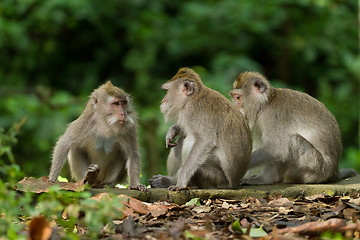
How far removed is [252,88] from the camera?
7.84 metres

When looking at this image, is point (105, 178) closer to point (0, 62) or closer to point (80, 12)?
point (80, 12)

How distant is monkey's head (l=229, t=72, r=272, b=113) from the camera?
7.80 m

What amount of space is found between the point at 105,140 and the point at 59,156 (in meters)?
0.64

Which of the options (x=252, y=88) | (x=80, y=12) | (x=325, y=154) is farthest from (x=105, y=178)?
(x=80, y=12)

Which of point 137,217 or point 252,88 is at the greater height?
point 252,88

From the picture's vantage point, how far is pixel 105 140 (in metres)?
7.29

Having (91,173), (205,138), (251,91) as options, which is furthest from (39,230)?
(251,91)

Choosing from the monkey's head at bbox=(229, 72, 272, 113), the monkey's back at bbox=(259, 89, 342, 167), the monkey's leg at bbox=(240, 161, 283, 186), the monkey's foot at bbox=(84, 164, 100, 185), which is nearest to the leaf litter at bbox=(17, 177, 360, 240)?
the monkey's foot at bbox=(84, 164, 100, 185)

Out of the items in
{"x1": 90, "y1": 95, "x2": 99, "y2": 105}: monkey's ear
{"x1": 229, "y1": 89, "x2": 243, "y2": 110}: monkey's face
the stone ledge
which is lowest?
the stone ledge

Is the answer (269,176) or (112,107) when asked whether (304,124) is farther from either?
(112,107)

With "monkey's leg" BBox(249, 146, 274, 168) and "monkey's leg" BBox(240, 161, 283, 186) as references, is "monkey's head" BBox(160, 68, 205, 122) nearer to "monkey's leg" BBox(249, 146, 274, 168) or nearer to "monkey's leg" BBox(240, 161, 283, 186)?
"monkey's leg" BBox(249, 146, 274, 168)

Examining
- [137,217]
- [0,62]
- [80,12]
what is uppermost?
[80,12]

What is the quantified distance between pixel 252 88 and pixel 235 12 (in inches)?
288

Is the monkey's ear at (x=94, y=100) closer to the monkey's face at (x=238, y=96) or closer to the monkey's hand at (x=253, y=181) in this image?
the monkey's face at (x=238, y=96)
